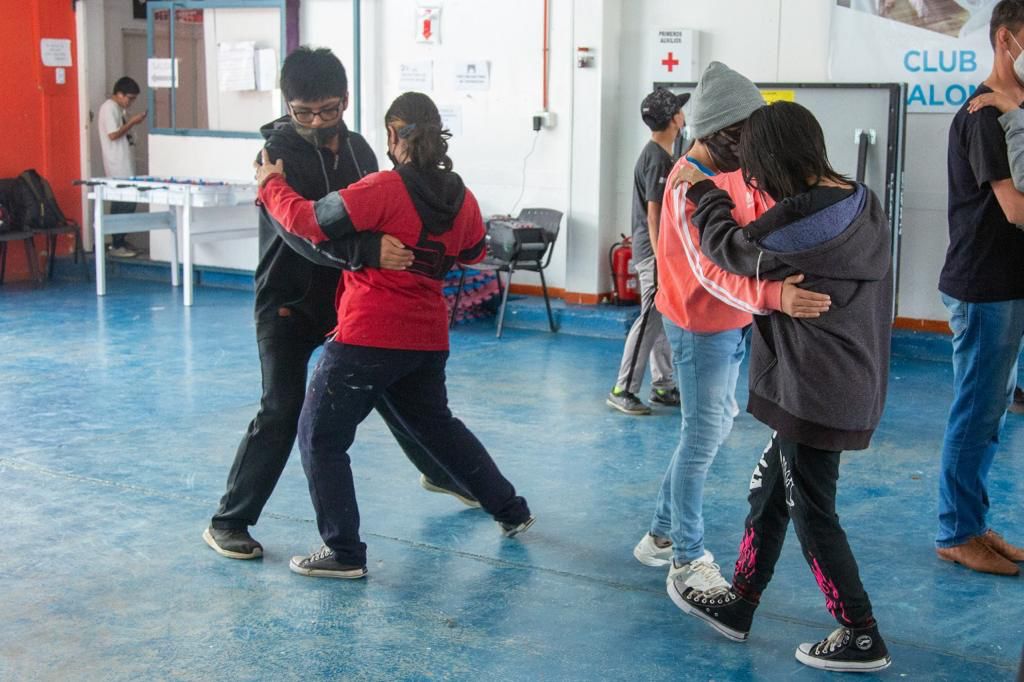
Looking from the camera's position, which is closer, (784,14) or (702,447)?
(702,447)

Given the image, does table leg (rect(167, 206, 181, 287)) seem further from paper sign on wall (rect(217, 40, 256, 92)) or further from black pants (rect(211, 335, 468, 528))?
black pants (rect(211, 335, 468, 528))

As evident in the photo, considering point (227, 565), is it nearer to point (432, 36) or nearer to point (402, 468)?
point (402, 468)

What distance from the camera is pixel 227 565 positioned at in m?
3.97

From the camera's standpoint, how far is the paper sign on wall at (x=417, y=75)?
370 inches

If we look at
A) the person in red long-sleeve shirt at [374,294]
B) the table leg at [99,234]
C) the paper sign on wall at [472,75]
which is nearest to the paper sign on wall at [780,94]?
the paper sign on wall at [472,75]

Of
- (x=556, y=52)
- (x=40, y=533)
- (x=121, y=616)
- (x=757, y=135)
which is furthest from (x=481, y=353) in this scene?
(x=757, y=135)

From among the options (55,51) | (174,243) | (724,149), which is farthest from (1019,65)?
(55,51)

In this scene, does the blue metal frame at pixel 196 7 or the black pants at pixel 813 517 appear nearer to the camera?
the black pants at pixel 813 517

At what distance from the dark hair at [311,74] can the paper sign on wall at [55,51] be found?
8.16 metres

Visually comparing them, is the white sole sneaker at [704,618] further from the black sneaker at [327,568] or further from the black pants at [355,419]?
the black sneaker at [327,568]

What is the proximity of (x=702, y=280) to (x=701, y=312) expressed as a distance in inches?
10.3

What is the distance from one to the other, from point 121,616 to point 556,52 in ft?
20.1

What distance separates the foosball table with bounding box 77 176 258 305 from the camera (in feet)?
30.9

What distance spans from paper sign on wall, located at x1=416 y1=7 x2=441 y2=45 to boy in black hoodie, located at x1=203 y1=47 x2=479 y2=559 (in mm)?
5418
